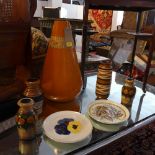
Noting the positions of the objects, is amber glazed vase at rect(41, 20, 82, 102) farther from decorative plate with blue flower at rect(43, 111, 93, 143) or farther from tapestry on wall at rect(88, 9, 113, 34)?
tapestry on wall at rect(88, 9, 113, 34)

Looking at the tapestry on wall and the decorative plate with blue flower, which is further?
the tapestry on wall

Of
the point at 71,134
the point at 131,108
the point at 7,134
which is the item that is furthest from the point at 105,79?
the point at 7,134

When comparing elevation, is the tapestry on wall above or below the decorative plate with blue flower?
above

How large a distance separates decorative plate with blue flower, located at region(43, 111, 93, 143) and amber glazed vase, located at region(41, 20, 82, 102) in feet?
0.30

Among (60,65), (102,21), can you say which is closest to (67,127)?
(60,65)

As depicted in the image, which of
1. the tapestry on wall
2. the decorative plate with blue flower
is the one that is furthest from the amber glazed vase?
the tapestry on wall

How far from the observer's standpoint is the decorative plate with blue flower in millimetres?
514

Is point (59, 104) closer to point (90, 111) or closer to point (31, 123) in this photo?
point (90, 111)

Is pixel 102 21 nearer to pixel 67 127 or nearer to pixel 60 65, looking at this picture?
pixel 60 65

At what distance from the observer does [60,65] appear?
65cm

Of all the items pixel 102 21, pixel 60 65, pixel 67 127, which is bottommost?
pixel 67 127

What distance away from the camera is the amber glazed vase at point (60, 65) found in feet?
2.13

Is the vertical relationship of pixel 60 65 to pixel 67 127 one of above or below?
above

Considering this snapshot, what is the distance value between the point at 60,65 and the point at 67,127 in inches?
8.1
